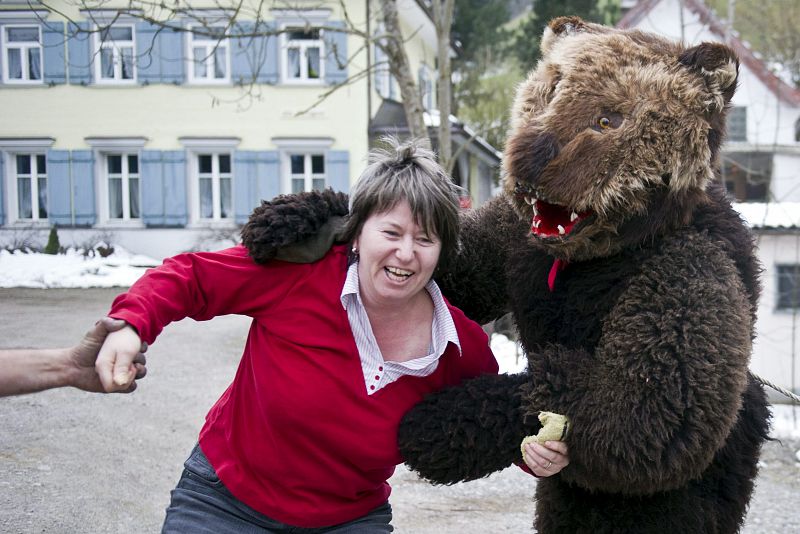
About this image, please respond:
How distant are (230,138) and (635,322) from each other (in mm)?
13996

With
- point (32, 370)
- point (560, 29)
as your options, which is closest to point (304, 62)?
point (560, 29)

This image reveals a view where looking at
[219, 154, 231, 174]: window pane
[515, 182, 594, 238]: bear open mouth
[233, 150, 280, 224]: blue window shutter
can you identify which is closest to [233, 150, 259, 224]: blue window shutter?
[233, 150, 280, 224]: blue window shutter

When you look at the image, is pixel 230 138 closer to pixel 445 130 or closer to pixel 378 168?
pixel 445 130

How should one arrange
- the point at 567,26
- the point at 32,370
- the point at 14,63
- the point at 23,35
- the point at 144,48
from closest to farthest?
the point at 32,370 → the point at 567,26 → the point at 14,63 → the point at 23,35 → the point at 144,48

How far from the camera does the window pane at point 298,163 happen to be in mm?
15398

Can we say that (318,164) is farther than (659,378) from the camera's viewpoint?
Yes

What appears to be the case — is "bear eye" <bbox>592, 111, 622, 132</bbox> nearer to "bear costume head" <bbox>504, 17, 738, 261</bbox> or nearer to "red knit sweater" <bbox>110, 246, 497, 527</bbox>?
"bear costume head" <bbox>504, 17, 738, 261</bbox>

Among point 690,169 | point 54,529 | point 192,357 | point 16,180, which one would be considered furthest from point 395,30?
point 16,180

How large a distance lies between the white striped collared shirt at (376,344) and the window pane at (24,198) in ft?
20.5

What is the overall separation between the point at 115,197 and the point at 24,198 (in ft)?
19.8

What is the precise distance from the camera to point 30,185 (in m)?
10.3

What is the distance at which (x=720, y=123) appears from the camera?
6.20 feet

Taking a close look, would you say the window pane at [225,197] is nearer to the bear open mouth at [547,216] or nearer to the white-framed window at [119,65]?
the white-framed window at [119,65]

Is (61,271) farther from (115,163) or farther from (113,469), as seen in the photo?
(115,163)
